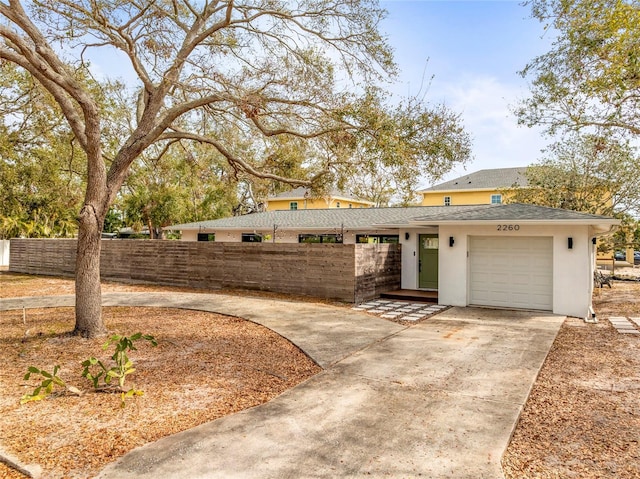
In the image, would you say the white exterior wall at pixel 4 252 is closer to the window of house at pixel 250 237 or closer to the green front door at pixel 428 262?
the window of house at pixel 250 237

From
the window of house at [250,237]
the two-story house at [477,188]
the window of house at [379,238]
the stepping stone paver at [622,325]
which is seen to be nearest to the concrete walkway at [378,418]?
the stepping stone paver at [622,325]

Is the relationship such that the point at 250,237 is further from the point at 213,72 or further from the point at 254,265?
the point at 213,72

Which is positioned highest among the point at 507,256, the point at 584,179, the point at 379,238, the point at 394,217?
the point at 584,179

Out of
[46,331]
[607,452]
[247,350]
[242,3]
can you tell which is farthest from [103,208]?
[607,452]

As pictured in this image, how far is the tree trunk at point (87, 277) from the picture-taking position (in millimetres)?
7234

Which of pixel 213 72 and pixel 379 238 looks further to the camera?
pixel 379 238

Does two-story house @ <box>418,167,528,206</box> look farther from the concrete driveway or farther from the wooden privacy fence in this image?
the concrete driveway

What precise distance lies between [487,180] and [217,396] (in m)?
31.1

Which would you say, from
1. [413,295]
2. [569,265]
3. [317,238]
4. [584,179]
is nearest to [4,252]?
[317,238]

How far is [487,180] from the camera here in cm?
3169

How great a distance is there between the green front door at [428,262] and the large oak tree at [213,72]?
6.36 m

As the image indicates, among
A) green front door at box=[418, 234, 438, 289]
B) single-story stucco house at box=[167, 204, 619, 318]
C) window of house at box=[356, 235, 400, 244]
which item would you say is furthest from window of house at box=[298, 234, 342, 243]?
green front door at box=[418, 234, 438, 289]

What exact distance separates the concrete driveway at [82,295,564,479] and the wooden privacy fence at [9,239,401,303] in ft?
15.7

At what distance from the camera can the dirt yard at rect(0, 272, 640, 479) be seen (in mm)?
3510
